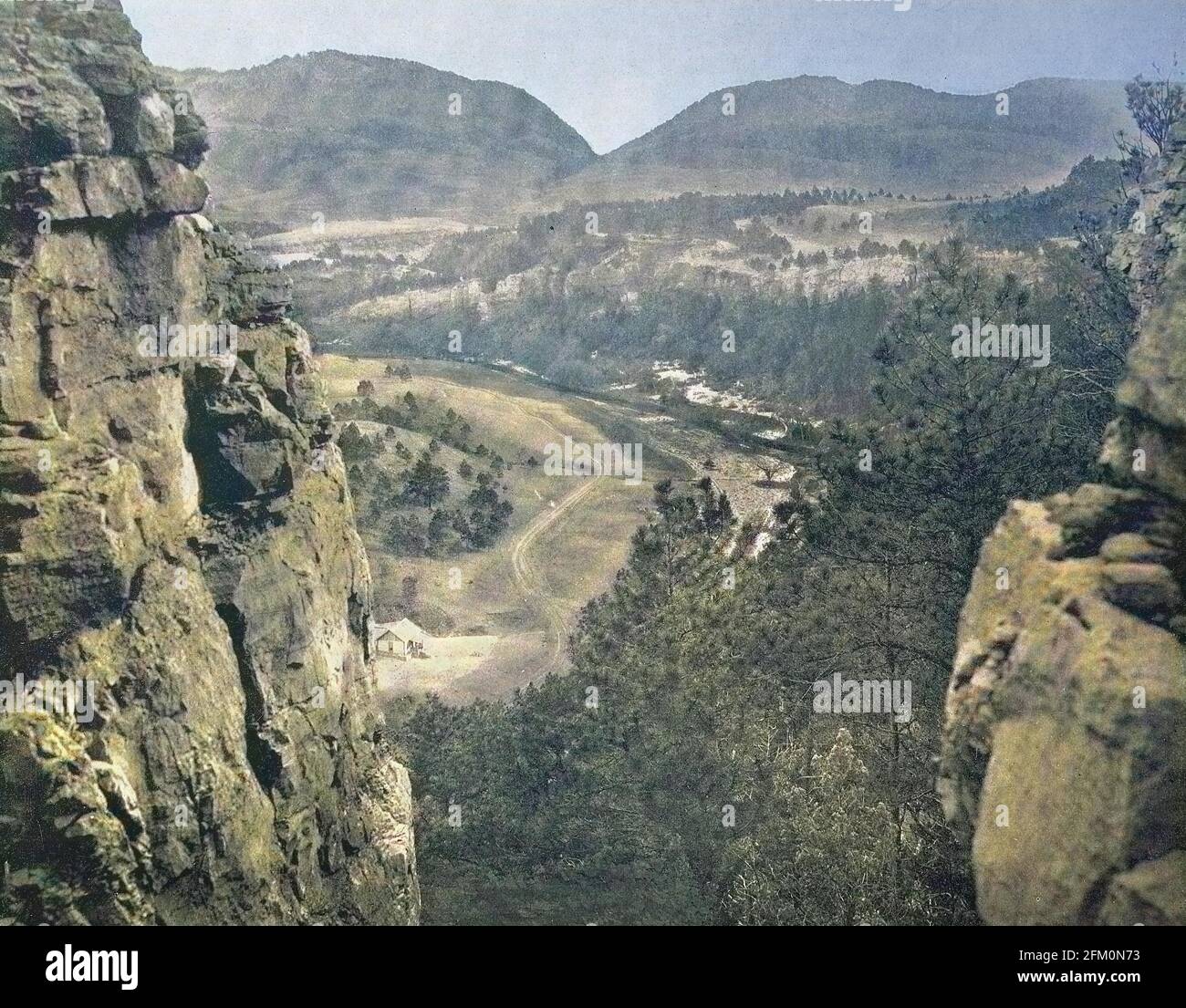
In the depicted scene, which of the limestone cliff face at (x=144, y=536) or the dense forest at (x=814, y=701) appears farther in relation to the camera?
the dense forest at (x=814, y=701)

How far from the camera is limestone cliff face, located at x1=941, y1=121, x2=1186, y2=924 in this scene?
31.1 ft

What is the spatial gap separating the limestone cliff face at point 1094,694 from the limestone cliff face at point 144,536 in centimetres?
1213

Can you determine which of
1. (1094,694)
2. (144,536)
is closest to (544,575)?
(144,536)

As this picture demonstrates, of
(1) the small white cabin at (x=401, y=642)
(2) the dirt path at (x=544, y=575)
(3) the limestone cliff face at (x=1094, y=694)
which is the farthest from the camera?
(2) the dirt path at (x=544, y=575)

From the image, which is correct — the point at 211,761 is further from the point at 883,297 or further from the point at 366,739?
the point at 883,297

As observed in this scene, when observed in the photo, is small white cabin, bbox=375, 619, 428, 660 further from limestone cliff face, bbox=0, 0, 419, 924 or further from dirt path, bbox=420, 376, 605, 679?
limestone cliff face, bbox=0, 0, 419, 924

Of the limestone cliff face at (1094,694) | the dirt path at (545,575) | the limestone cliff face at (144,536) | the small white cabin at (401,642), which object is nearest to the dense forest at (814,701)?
the limestone cliff face at (1094,694)

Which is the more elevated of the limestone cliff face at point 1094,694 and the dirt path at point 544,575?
the limestone cliff face at point 1094,694

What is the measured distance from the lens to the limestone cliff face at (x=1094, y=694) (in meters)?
9.48

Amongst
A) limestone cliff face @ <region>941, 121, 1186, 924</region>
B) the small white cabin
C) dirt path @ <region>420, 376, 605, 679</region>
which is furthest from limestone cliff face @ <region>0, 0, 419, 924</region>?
dirt path @ <region>420, 376, 605, 679</region>

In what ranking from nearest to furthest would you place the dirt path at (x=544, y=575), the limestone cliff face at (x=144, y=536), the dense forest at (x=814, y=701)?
the limestone cliff face at (x=144, y=536), the dense forest at (x=814, y=701), the dirt path at (x=544, y=575)

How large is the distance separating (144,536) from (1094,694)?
1458cm

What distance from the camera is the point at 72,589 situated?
16.7m

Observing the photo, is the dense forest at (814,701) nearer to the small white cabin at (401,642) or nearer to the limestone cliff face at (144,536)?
the limestone cliff face at (144,536)
